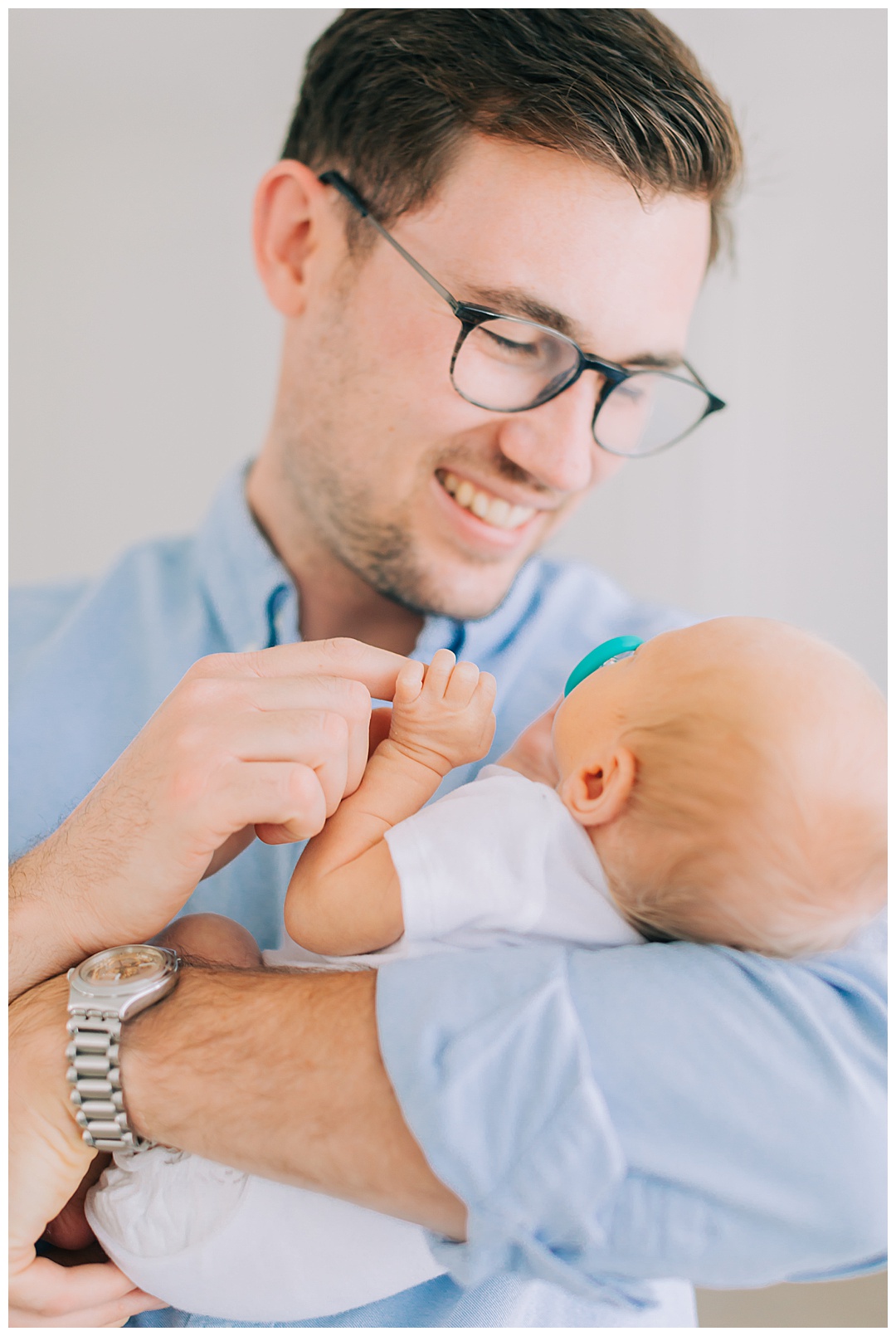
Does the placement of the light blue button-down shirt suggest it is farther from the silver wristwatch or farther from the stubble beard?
the stubble beard

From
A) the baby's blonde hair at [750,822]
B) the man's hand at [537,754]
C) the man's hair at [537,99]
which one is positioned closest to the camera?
the baby's blonde hair at [750,822]

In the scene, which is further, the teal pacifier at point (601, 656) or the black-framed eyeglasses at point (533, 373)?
the black-framed eyeglasses at point (533, 373)

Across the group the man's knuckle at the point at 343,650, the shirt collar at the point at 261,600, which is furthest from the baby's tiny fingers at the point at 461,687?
the shirt collar at the point at 261,600

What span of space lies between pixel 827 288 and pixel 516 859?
1.67 meters

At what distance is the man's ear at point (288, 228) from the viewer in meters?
→ 1.54

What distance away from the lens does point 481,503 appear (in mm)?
1401

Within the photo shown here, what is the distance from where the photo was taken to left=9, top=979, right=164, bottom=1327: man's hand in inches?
34.0

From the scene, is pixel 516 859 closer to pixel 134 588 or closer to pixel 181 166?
pixel 134 588

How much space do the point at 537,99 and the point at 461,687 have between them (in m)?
0.82

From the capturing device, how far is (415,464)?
1.39 metres

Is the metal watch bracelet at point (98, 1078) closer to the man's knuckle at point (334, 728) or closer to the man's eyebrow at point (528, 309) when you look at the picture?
the man's knuckle at point (334, 728)

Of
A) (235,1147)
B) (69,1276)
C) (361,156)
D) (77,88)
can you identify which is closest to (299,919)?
(235,1147)

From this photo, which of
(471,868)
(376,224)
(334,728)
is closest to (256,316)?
(376,224)

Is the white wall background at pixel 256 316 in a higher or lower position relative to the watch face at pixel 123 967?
higher
